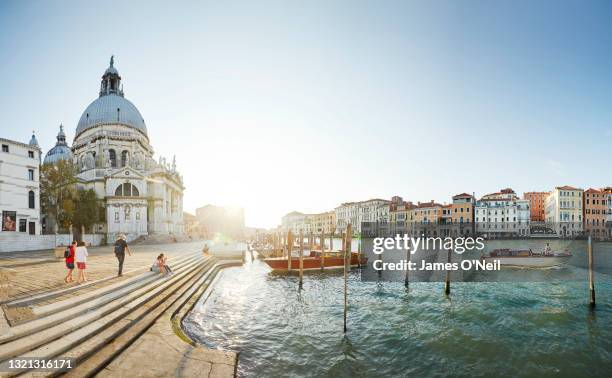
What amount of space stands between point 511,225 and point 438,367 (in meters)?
73.6

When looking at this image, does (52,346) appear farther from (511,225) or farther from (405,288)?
(511,225)

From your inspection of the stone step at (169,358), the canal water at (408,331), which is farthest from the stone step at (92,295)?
the canal water at (408,331)

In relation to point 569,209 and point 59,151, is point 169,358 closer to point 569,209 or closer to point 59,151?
point 59,151

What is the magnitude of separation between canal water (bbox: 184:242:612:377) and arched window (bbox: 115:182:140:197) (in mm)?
32773

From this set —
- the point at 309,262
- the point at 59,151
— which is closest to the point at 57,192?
the point at 59,151

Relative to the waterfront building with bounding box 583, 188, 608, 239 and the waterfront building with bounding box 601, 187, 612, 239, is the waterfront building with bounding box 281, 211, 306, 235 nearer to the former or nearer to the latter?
the waterfront building with bounding box 583, 188, 608, 239

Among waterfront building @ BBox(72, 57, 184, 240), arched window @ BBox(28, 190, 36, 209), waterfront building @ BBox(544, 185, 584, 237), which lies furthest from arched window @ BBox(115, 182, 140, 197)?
waterfront building @ BBox(544, 185, 584, 237)

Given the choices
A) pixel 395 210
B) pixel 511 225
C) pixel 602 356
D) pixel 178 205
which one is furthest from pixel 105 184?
pixel 511 225

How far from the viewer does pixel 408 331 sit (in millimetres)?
10125

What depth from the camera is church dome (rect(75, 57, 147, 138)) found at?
5084cm

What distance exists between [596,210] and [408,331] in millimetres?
81231

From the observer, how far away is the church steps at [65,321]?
4957 mm

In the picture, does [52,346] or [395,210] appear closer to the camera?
[52,346]

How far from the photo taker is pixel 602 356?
27.9 feet
